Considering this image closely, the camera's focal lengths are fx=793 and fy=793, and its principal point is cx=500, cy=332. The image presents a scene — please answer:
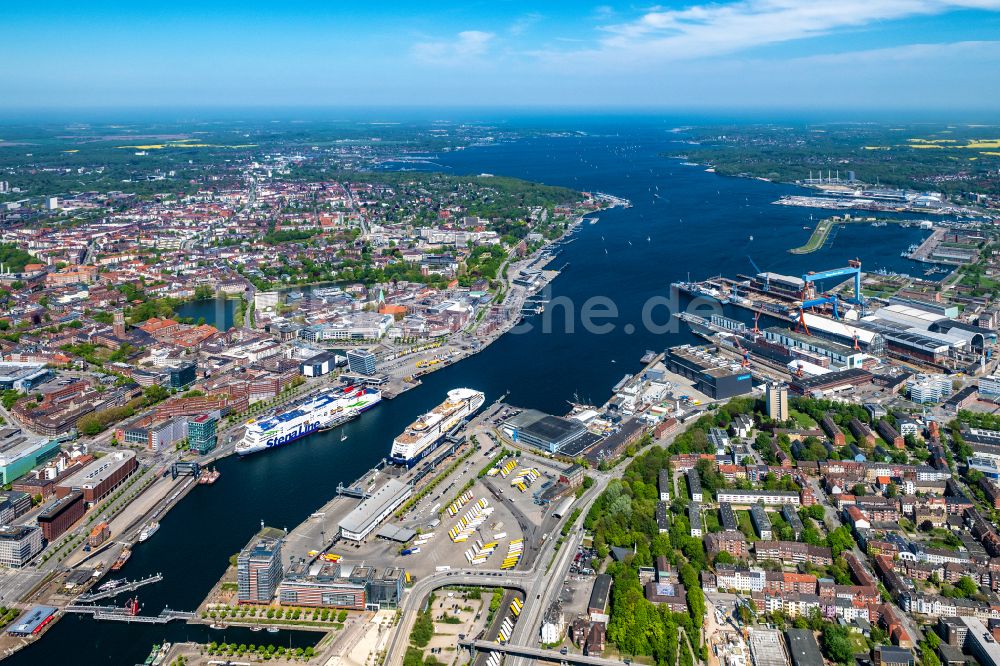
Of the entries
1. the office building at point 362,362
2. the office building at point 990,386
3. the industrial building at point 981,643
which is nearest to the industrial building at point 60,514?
the office building at point 362,362

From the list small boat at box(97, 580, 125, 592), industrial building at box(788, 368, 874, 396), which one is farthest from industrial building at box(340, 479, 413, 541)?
industrial building at box(788, 368, 874, 396)

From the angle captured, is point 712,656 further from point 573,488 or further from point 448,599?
point 573,488

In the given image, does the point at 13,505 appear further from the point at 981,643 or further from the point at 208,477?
the point at 981,643

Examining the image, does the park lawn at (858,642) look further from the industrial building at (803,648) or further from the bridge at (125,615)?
the bridge at (125,615)

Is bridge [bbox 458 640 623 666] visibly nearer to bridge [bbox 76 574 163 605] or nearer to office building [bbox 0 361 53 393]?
bridge [bbox 76 574 163 605]

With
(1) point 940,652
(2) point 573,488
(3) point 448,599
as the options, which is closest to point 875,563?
(1) point 940,652
